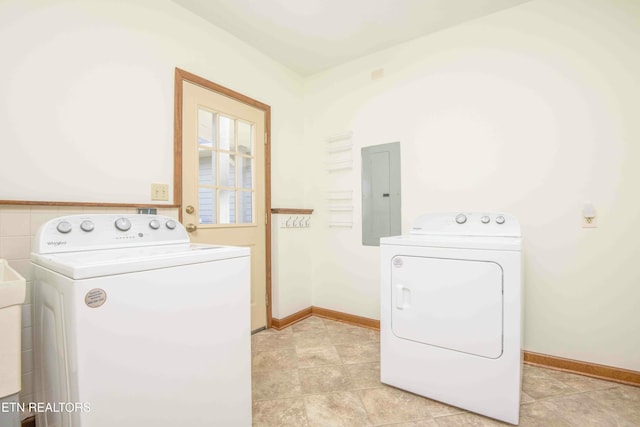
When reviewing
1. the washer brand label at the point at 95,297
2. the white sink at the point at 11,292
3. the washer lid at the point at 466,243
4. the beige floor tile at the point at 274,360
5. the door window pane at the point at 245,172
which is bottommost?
the beige floor tile at the point at 274,360

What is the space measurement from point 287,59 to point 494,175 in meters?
2.04

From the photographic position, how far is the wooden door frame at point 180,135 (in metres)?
1.93

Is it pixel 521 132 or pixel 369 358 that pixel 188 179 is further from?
pixel 521 132

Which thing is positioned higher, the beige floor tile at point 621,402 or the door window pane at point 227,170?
the door window pane at point 227,170

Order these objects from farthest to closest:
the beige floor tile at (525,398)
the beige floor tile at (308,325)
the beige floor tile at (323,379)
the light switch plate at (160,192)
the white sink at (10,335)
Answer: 1. the beige floor tile at (308,325)
2. the light switch plate at (160,192)
3. the beige floor tile at (323,379)
4. the beige floor tile at (525,398)
5. the white sink at (10,335)

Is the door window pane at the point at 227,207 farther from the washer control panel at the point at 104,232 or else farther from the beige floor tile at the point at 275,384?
the beige floor tile at the point at 275,384

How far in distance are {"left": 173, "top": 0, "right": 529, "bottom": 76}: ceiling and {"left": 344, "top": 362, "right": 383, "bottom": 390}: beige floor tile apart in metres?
2.47

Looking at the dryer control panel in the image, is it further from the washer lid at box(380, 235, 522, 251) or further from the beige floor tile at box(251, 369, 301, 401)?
the beige floor tile at box(251, 369, 301, 401)

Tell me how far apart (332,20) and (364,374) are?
249 cm

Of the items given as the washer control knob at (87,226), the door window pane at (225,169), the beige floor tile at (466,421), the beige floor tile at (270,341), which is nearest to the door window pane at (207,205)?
the door window pane at (225,169)

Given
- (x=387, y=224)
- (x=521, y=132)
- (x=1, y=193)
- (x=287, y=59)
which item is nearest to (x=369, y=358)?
(x=387, y=224)

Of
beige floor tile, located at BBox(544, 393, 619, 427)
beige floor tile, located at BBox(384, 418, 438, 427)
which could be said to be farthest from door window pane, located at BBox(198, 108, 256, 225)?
beige floor tile, located at BBox(544, 393, 619, 427)

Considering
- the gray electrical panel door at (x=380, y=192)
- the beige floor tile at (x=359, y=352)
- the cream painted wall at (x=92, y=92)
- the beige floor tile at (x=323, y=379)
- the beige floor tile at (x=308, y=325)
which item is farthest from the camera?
the beige floor tile at (x=308, y=325)

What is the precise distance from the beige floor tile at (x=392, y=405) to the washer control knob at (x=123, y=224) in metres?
1.53
